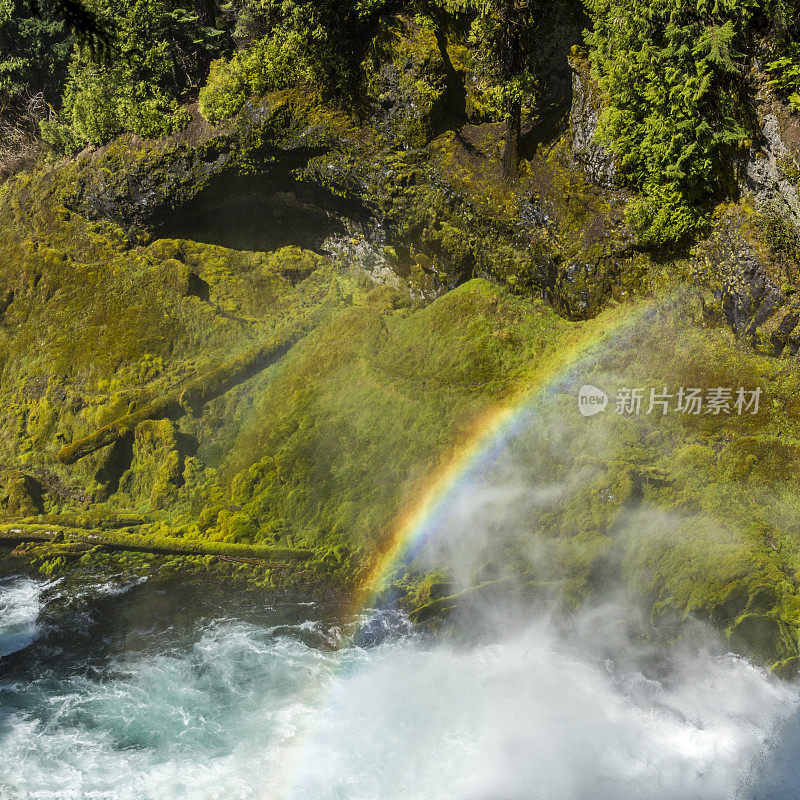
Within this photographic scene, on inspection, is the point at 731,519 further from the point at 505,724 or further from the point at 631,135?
the point at 631,135

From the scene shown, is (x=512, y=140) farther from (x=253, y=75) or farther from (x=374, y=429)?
(x=374, y=429)

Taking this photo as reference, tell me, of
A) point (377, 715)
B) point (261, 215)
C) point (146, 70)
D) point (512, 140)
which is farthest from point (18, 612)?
point (512, 140)

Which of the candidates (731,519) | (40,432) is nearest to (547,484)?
(731,519)

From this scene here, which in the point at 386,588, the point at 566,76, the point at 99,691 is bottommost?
the point at 99,691

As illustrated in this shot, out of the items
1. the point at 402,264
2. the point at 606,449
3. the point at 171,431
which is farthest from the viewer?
the point at 402,264

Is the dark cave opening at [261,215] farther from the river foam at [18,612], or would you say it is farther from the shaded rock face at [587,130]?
the river foam at [18,612]

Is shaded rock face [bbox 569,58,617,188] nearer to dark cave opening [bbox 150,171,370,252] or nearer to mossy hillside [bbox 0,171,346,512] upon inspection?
dark cave opening [bbox 150,171,370,252]

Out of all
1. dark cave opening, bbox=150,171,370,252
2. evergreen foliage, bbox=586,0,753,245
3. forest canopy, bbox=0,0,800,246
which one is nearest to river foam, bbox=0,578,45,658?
dark cave opening, bbox=150,171,370,252
